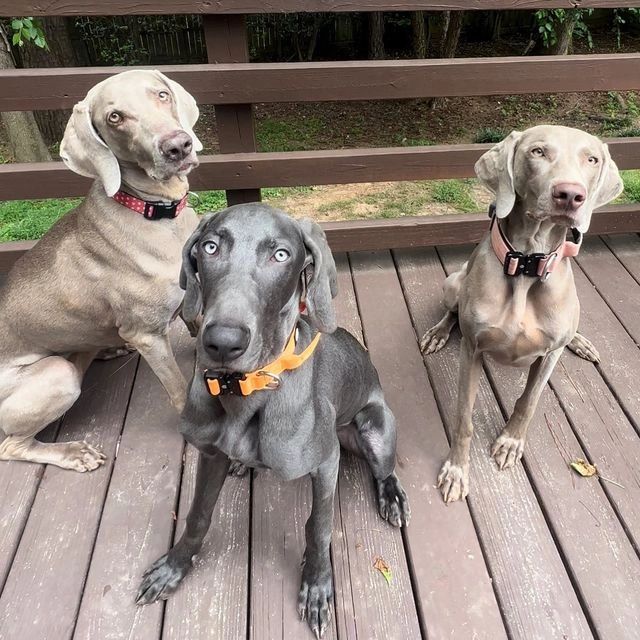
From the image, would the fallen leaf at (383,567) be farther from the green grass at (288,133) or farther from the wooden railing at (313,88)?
the green grass at (288,133)

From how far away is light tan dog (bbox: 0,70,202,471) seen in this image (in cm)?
236

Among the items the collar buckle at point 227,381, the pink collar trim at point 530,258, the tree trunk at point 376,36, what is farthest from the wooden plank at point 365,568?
the tree trunk at point 376,36

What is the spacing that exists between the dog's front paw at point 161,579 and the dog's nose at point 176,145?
1537 millimetres

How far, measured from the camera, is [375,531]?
226 cm

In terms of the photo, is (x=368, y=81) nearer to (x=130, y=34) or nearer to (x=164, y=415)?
(x=164, y=415)

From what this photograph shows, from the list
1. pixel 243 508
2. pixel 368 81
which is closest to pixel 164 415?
pixel 243 508

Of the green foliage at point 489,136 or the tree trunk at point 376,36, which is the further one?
the tree trunk at point 376,36

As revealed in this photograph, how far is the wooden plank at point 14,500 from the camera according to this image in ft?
7.22

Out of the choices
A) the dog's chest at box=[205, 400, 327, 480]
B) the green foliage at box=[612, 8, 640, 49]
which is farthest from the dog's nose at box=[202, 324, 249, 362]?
the green foliage at box=[612, 8, 640, 49]

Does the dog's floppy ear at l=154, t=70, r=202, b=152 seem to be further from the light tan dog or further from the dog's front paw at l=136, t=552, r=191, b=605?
the dog's front paw at l=136, t=552, r=191, b=605

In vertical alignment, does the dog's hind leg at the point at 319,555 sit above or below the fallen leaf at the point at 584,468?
above

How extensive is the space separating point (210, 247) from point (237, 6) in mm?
1966

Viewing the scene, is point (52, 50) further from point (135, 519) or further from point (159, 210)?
point (135, 519)

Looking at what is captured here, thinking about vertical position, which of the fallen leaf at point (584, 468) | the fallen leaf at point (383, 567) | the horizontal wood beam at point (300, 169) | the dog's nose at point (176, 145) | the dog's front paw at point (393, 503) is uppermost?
the dog's nose at point (176, 145)
